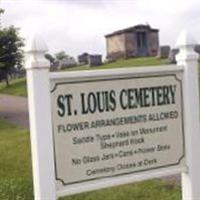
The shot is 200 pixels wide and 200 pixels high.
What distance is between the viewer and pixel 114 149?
14.4ft

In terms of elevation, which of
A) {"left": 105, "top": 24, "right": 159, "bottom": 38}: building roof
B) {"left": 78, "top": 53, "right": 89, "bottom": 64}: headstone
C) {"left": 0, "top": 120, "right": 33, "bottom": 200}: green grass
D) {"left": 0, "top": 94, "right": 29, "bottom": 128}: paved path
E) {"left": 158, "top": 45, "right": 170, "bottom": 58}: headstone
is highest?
{"left": 105, "top": 24, "right": 159, "bottom": 38}: building roof

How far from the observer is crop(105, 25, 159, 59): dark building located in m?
46.2

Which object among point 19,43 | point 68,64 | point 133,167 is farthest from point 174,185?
point 68,64

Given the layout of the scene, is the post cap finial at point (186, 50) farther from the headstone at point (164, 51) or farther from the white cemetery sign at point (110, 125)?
the headstone at point (164, 51)

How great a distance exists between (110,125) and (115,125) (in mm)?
44

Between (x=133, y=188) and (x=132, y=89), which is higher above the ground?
(x=132, y=89)

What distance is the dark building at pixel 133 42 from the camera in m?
46.2

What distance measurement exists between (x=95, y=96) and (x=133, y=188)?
325cm

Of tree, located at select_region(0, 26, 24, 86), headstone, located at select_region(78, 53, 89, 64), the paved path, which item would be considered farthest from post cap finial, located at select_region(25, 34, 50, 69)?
headstone, located at select_region(78, 53, 89, 64)

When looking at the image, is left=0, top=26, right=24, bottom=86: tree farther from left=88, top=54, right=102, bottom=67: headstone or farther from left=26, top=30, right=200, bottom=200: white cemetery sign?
left=26, top=30, right=200, bottom=200: white cemetery sign

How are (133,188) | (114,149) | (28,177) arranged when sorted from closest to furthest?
(114,149) → (133,188) → (28,177)

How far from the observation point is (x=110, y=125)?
4383 millimetres

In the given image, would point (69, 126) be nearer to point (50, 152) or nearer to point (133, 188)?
point (50, 152)

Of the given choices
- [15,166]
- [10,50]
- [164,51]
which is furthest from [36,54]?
[164,51]
